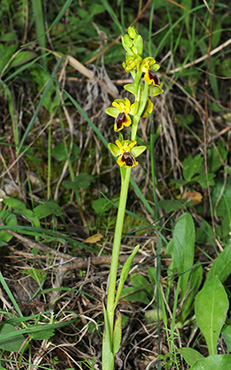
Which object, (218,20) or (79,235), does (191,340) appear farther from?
(218,20)

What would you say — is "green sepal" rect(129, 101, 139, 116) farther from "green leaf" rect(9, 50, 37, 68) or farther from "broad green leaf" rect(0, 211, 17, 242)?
"green leaf" rect(9, 50, 37, 68)

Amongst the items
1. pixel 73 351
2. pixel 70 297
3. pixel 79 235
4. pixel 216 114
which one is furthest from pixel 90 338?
pixel 216 114

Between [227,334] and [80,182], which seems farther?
[80,182]

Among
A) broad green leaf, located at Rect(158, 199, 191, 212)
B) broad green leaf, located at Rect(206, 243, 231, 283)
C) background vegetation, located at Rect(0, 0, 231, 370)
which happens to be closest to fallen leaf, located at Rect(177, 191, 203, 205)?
background vegetation, located at Rect(0, 0, 231, 370)

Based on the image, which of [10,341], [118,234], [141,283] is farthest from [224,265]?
[10,341]

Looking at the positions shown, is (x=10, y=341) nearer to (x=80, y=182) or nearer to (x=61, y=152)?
(x=80, y=182)

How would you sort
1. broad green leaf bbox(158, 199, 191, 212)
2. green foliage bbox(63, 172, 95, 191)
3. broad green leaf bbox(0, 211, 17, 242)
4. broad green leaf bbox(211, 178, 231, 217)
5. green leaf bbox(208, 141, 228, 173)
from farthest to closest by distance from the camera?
green leaf bbox(208, 141, 228, 173) < broad green leaf bbox(211, 178, 231, 217) < green foliage bbox(63, 172, 95, 191) < broad green leaf bbox(158, 199, 191, 212) < broad green leaf bbox(0, 211, 17, 242)

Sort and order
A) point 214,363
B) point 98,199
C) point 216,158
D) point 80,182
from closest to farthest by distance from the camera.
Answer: point 214,363
point 98,199
point 80,182
point 216,158

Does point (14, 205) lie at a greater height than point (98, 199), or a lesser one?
greater
